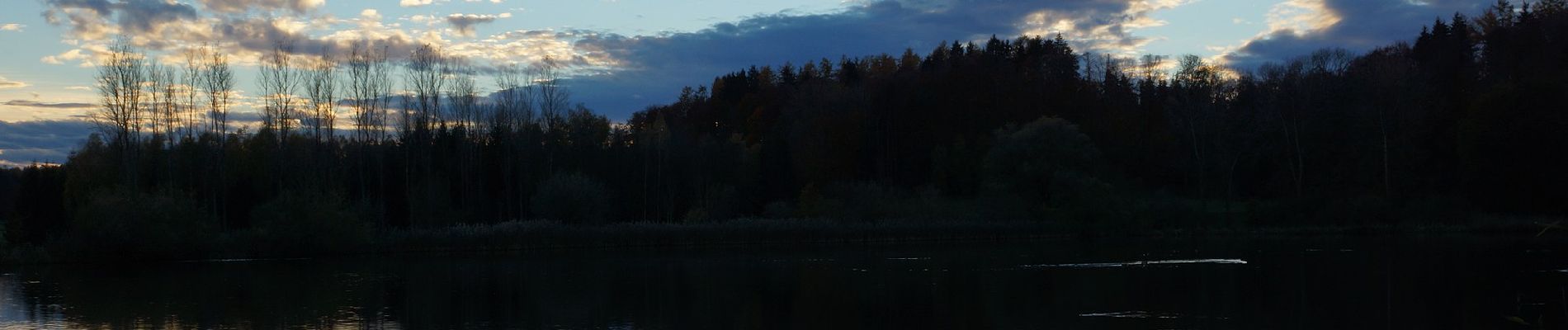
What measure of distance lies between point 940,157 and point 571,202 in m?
26.8

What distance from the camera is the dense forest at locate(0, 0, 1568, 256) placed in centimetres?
5566

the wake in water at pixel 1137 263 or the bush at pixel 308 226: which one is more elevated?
the bush at pixel 308 226

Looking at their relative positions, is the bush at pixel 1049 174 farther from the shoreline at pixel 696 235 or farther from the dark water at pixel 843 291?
the dark water at pixel 843 291

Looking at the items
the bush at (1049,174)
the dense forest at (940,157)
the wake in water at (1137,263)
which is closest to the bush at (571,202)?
the dense forest at (940,157)

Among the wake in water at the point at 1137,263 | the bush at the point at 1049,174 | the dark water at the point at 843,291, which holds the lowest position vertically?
the wake in water at the point at 1137,263

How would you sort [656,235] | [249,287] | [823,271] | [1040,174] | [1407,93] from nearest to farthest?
[249,287], [823,271], [656,235], [1040,174], [1407,93]

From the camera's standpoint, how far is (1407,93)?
65000 mm

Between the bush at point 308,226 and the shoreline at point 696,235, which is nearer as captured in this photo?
the bush at point 308,226

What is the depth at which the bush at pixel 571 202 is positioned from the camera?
54.6 metres

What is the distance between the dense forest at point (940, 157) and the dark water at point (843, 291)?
1378cm

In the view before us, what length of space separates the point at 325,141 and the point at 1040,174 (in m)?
39.2

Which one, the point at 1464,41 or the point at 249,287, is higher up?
the point at 1464,41

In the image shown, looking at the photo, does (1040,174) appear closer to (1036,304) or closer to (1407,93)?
(1407,93)

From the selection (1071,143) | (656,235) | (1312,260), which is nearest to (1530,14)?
(1071,143)
